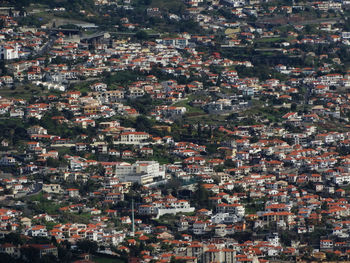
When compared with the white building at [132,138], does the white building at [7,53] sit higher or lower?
higher

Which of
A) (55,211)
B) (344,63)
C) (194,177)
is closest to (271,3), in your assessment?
(344,63)

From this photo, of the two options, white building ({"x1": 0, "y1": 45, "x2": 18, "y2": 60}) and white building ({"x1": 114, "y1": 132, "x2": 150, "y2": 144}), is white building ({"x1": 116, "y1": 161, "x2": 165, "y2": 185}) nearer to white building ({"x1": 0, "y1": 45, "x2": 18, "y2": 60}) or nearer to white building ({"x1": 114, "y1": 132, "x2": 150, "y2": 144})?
white building ({"x1": 114, "y1": 132, "x2": 150, "y2": 144})

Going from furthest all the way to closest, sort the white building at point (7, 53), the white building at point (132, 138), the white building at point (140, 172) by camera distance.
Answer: the white building at point (7, 53), the white building at point (132, 138), the white building at point (140, 172)

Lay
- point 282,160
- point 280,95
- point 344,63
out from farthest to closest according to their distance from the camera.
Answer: point 344,63
point 280,95
point 282,160

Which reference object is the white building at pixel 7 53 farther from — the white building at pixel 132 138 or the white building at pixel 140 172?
the white building at pixel 140 172

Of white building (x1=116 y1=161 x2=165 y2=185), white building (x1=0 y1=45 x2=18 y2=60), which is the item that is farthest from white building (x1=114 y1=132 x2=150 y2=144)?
white building (x1=0 y1=45 x2=18 y2=60)

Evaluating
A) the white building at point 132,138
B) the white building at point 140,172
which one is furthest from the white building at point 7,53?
the white building at point 140,172

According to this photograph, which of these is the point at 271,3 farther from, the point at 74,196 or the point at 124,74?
the point at 74,196

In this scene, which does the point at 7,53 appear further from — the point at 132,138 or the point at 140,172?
the point at 140,172

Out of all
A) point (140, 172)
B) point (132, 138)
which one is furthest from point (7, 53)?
point (140, 172)

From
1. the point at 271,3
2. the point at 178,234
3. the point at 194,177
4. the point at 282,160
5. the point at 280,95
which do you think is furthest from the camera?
the point at 271,3

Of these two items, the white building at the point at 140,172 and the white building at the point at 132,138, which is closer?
the white building at the point at 140,172
